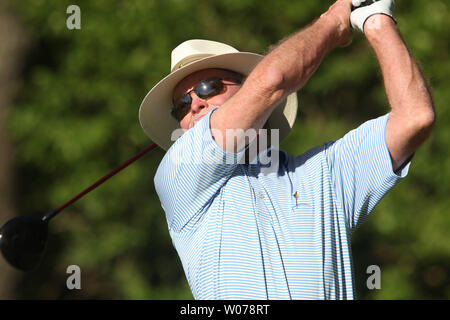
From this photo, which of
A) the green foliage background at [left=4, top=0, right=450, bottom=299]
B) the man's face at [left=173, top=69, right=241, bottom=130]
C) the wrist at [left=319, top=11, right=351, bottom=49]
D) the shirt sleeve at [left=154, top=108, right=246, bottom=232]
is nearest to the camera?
the shirt sleeve at [left=154, top=108, right=246, bottom=232]

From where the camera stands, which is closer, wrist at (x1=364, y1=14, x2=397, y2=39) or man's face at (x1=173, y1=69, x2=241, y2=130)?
wrist at (x1=364, y1=14, x2=397, y2=39)

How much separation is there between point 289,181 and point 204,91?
0.58m

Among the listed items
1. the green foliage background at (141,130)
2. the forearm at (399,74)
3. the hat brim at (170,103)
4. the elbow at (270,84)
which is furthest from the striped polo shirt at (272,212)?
the green foliage background at (141,130)

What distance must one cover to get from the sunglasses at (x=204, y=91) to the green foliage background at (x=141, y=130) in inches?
112

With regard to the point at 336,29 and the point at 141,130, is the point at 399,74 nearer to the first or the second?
the point at 336,29

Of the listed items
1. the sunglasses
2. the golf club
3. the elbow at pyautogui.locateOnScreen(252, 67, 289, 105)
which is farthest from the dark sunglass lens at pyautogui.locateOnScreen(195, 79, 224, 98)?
the golf club

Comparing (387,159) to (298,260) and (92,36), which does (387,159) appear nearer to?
(298,260)

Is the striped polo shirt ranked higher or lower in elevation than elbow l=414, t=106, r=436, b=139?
lower

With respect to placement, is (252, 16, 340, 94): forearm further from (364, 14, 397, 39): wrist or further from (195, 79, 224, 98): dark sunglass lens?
(195, 79, 224, 98): dark sunglass lens

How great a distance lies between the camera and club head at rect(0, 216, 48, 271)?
311 centimetres

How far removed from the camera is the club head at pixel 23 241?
3.11m

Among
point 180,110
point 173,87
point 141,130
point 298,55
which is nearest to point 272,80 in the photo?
point 298,55

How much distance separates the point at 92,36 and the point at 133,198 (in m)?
1.38

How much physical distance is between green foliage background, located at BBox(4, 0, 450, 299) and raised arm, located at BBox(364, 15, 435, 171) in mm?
3285
